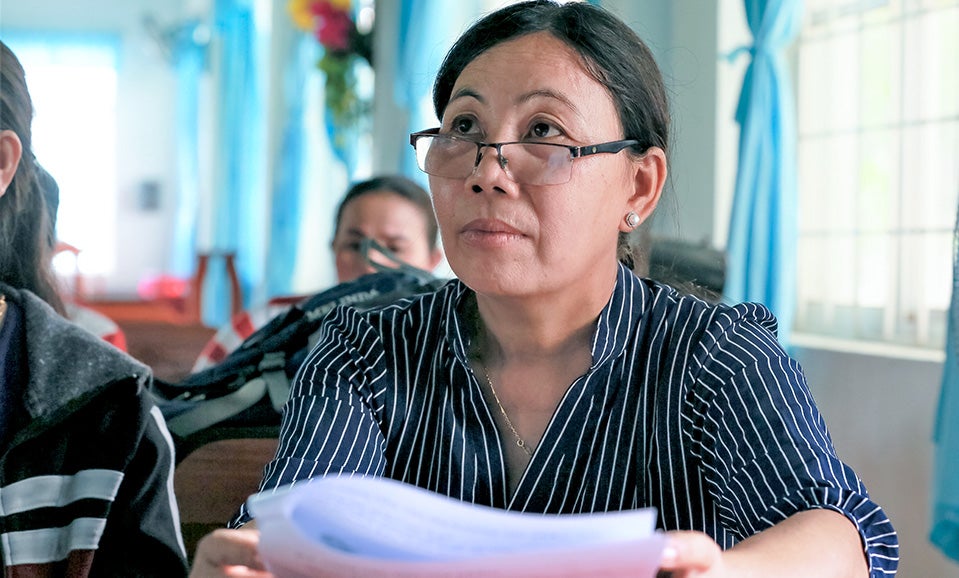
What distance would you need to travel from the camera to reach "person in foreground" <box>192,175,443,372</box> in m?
2.63

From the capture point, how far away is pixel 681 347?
3.53 ft

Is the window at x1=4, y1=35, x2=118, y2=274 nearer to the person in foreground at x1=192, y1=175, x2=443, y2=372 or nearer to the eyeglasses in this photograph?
the person in foreground at x1=192, y1=175, x2=443, y2=372

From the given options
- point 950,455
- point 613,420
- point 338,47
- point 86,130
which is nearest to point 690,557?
point 613,420

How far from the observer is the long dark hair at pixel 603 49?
1.12 metres

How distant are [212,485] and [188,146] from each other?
28.8 feet

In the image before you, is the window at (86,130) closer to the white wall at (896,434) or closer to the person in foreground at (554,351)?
the white wall at (896,434)

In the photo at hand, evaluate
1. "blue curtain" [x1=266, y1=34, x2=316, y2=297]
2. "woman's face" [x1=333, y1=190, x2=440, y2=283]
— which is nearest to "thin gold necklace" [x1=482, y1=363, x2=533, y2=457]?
"woman's face" [x1=333, y1=190, x2=440, y2=283]

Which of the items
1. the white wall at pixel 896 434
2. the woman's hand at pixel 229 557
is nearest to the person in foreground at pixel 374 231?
the white wall at pixel 896 434

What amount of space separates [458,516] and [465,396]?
0.52 metres

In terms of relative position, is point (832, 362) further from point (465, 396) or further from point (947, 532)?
point (465, 396)

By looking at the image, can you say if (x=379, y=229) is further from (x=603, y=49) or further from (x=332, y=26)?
(x=332, y=26)

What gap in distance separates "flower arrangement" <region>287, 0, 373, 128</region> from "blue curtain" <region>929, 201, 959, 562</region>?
12.6 feet

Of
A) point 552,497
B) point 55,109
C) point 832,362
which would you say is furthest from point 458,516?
point 55,109

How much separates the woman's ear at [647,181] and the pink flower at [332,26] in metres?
4.12
